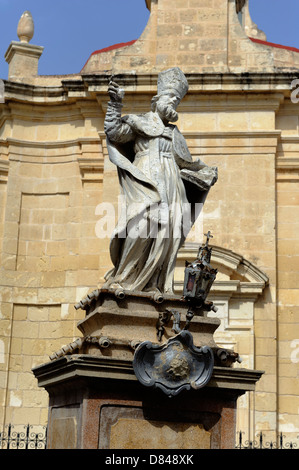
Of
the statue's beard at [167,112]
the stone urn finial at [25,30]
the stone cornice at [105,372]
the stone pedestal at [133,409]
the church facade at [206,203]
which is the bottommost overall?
the stone pedestal at [133,409]

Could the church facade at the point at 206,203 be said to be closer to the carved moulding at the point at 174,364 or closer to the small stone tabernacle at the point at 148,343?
the small stone tabernacle at the point at 148,343

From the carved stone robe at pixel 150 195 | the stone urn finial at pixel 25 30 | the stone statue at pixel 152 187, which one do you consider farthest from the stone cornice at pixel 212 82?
the carved stone robe at pixel 150 195

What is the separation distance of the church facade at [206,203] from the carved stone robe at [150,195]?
19.6 ft

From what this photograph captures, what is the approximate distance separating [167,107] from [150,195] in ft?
3.04

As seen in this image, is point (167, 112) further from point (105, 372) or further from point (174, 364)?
point (105, 372)

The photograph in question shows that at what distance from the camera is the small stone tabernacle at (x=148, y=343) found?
720 centimetres

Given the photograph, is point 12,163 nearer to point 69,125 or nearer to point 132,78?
point 69,125

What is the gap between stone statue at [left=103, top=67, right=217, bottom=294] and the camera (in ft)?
26.2

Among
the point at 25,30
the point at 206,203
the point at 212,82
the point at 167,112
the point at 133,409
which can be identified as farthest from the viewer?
the point at 25,30

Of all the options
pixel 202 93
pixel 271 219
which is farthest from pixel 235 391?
pixel 202 93

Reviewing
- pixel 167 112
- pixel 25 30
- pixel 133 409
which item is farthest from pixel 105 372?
pixel 25 30

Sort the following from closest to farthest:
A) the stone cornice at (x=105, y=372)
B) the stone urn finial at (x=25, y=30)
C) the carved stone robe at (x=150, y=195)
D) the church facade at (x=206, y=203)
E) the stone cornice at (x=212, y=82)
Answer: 1. the stone cornice at (x=105, y=372)
2. the carved stone robe at (x=150, y=195)
3. the church facade at (x=206, y=203)
4. the stone cornice at (x=212, y=82)
5. the stone urn finial at (x=25, y=30)

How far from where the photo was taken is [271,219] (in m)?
15.0

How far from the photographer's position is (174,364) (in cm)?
724
